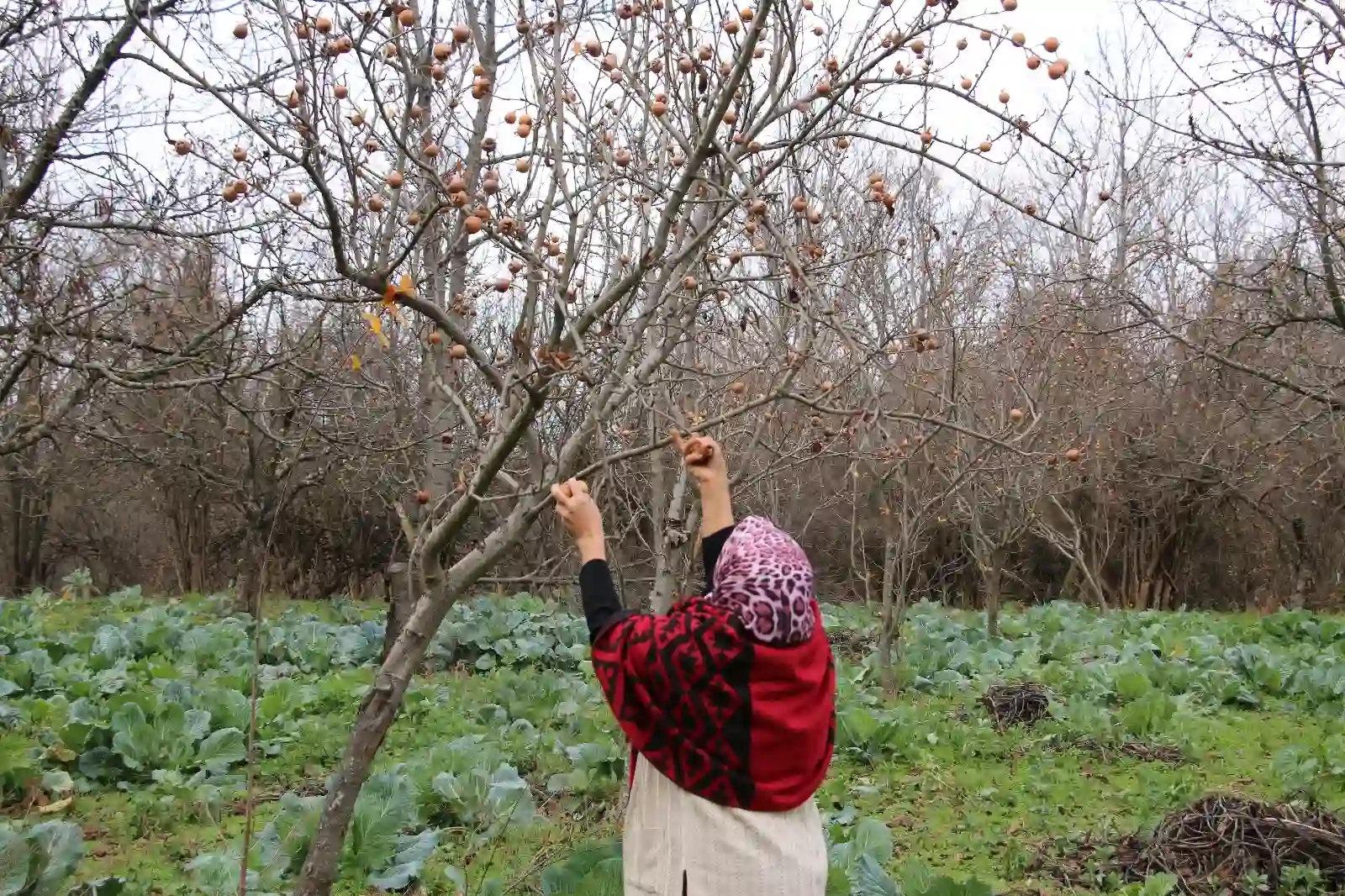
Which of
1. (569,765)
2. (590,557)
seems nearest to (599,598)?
(590,557)

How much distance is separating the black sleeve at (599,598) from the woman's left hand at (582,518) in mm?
26

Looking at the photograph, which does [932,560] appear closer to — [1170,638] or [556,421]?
[1170,638]

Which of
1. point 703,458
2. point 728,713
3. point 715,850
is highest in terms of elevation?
point 703,458

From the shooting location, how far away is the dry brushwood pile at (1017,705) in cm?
712

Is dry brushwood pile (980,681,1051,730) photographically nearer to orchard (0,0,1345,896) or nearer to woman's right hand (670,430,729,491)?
orchard (0,0,1345,896)

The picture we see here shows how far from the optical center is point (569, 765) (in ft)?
19.7

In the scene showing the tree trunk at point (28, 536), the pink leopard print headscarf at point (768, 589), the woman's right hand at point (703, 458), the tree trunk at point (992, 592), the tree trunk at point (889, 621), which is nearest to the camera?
the pink leopard print headscarf at point (768, 589)

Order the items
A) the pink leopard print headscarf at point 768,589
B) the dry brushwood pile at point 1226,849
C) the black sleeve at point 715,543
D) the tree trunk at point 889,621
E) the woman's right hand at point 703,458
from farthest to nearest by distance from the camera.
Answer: the tree trunk at point 889,621, the dry brushwood pile at point 1226,849, the black sleeve at point 715,543, the woman's right hand at point 703,458, the pink leopard print headscarf at point 768,589

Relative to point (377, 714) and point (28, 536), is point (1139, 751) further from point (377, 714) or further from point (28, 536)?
point (28, 536)

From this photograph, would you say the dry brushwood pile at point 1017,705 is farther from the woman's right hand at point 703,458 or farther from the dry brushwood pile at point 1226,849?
the woman's right hand at point 703,458

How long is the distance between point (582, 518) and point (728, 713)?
1.76 ft

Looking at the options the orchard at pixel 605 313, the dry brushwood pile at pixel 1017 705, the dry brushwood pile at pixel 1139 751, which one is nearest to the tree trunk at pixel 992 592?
the orchard at pixel 605 313

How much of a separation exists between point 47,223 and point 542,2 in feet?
7.16

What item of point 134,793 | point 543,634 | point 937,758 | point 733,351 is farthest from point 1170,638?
point 134,793
